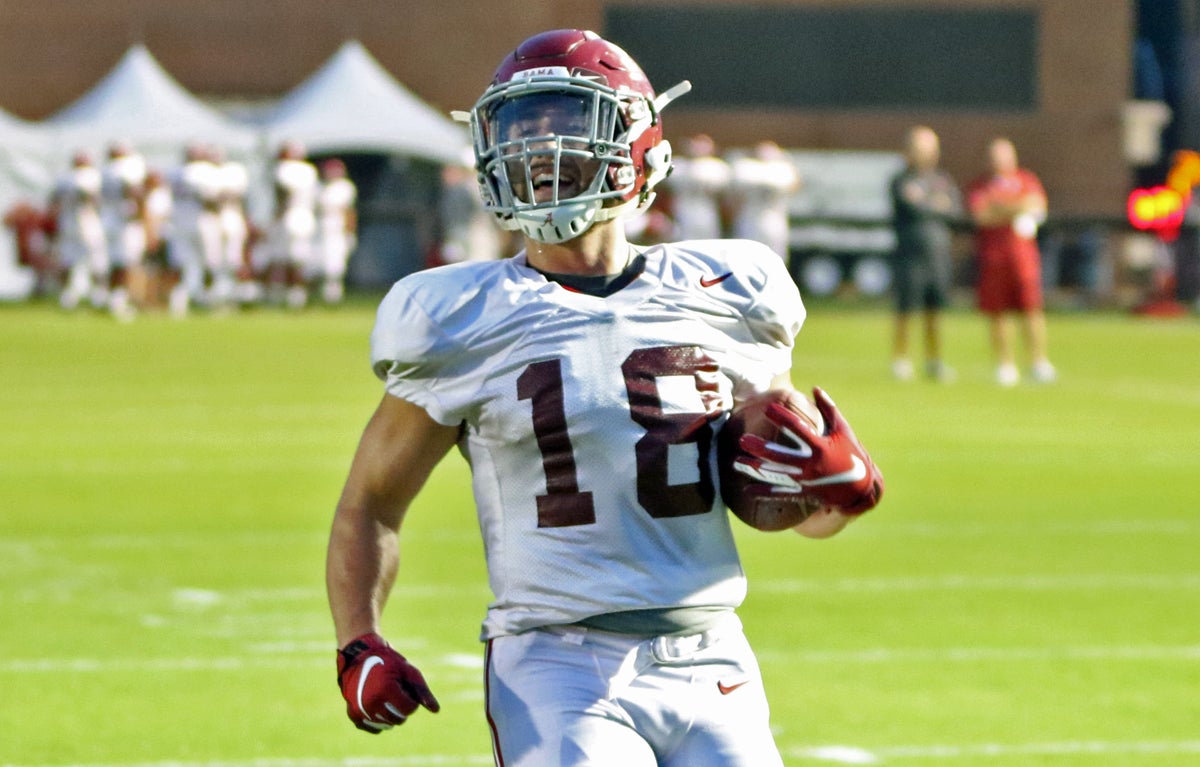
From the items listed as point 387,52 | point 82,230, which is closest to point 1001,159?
point 82,230

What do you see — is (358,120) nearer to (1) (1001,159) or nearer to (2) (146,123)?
(2) (146,123)

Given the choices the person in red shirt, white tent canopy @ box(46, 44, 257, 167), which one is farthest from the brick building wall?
the person in red shirt

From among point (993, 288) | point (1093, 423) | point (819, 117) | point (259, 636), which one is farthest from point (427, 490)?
point (819, 117)

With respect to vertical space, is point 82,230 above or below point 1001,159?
below

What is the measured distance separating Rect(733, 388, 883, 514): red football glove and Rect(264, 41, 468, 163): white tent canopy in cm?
2932

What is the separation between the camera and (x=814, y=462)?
3.44 meters

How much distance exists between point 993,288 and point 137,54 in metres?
19.9

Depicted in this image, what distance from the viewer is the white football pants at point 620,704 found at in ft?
11.2

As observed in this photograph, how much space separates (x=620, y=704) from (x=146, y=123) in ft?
97.0

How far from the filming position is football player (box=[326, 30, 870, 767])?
3.48 m

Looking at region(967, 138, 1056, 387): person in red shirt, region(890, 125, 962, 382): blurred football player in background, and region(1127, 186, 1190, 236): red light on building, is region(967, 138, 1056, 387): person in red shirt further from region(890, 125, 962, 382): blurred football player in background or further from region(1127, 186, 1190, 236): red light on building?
region(1127, 186, 1190, 236): red light on building

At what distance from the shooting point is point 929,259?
1753 centimetres

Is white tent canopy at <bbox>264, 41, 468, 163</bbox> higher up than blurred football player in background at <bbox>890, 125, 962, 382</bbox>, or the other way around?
blurred football player in background at <bbox>890, 125, 962, 382</bbox>

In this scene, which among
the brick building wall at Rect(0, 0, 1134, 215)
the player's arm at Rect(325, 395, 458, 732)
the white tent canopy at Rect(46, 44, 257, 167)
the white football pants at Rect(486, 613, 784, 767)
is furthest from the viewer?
the brick building wall at Rect(0, 0, 1134, 215)
